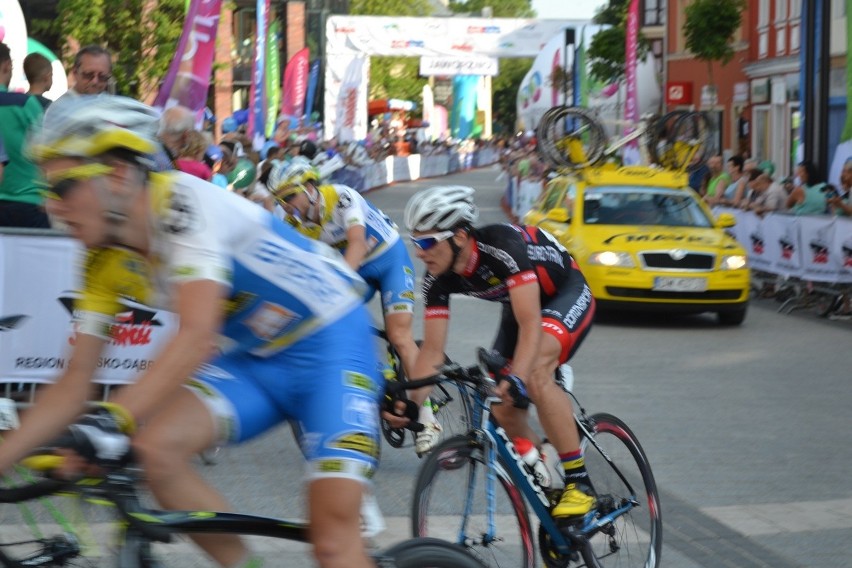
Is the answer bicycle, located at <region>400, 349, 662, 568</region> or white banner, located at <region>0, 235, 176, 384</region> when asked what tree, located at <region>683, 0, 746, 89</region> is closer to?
white banner, located at <region>0, 235, 176, 384</region>

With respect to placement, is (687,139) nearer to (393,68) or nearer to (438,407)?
(438,407)

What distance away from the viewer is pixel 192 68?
1455 cm

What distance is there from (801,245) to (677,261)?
2.44m

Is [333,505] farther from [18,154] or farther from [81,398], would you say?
[18,154]

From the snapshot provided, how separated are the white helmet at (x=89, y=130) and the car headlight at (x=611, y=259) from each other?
12707mm

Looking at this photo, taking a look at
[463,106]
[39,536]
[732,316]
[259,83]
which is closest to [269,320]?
[39,536]

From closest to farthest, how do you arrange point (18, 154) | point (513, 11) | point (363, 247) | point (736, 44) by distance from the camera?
point (363, 247) < point (18, 154) < point (736, 44) < point (513, 11)

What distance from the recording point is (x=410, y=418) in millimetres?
4949

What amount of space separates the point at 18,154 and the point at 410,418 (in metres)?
5.47

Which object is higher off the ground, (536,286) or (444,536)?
(536,286)

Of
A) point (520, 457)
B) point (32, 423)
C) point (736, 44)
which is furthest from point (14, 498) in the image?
point (736, 44)

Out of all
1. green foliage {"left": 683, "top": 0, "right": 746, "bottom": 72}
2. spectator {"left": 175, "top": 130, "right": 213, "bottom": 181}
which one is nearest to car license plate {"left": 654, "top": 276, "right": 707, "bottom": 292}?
spectator {"left": 175, "top": 130, "right": 213, "bottom": 181}

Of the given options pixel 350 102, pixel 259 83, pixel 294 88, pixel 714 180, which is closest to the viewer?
pixel 714 180

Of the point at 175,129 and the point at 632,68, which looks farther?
the point at 632,68
